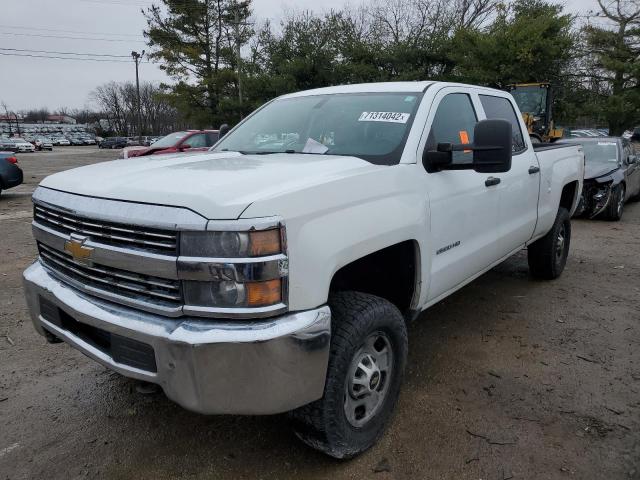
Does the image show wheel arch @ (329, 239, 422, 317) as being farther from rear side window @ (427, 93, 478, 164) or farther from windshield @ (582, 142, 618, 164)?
windshield @ (582, 142, 618, 164)

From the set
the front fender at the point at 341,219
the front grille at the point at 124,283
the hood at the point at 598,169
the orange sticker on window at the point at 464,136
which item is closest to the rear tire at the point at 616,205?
the hood at the point at 598,169

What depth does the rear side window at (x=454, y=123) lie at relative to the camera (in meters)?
3.11

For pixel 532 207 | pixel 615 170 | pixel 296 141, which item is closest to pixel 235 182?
pixel 296 141

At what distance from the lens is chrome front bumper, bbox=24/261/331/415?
187 centimetres

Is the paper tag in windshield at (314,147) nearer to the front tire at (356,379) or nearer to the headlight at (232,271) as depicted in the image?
the front tire at (356,379)

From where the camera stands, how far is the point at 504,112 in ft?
13.6

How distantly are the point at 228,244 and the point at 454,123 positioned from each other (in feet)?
6.80

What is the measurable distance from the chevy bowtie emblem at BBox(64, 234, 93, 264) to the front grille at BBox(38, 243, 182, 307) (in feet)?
0.11

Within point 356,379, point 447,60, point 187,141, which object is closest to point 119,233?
point 356,379

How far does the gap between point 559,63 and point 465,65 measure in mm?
4582

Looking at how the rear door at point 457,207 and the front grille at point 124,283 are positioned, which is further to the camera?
the rear door at point 457,207

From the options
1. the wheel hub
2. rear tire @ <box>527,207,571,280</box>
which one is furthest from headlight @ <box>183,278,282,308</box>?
rear tire @ <box>527,207,571,280</box>

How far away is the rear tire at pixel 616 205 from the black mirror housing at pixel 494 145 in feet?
24.3

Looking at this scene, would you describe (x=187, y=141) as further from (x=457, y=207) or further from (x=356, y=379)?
(x=356, y=379)
